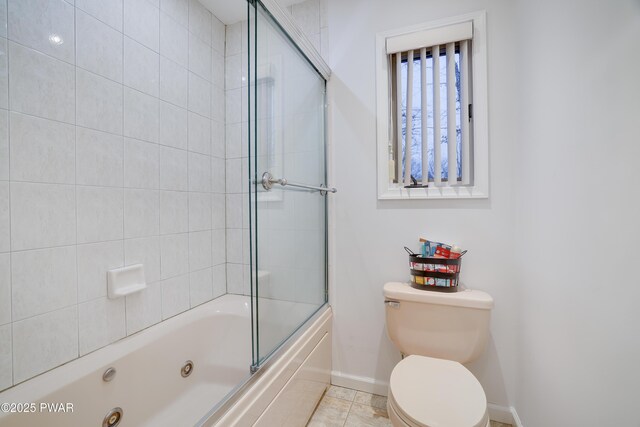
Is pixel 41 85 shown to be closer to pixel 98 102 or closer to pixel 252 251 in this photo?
pixel 98 102

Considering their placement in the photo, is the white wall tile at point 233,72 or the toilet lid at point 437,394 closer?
the toilet lid at point 437,394

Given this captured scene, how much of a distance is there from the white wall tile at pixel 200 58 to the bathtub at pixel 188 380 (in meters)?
1.52

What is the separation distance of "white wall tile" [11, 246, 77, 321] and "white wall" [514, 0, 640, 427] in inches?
71.7

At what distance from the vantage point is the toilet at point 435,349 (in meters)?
0.96

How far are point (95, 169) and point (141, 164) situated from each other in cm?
22

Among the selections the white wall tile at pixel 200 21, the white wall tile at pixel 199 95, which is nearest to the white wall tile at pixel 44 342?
the white wall tile at pixel 199 95

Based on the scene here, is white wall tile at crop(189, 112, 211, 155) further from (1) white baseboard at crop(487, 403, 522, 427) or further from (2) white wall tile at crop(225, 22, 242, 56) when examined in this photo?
(1) white baseboard at crop(487, 403, 522, 427)

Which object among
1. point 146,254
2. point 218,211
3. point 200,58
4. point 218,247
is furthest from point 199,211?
point 200,58

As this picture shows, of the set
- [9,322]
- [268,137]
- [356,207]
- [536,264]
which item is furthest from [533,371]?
[9,322]

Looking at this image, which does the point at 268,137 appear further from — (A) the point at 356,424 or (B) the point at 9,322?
(A) the point at 356,424

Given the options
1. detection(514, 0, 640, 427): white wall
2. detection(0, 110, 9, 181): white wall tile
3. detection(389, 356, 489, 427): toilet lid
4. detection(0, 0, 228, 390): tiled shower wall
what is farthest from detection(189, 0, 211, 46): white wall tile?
detection(389, 356, 489, 427): toilet lid

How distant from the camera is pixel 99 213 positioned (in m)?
1.24

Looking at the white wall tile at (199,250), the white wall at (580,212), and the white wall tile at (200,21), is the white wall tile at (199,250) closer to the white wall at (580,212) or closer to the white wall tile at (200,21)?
the white wall tile at (200,21)

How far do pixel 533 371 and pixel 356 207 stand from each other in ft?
3.68
